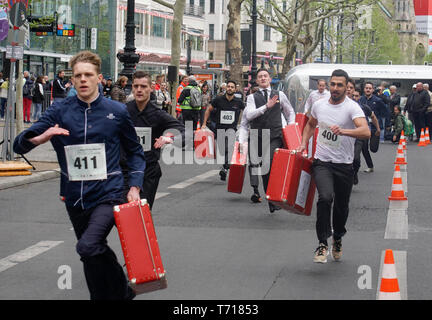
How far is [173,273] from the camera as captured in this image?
7492 mm

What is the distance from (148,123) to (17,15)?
8.37 meters

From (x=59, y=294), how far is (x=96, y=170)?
1378 mm

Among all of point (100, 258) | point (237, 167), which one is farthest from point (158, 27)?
point (100, 258)

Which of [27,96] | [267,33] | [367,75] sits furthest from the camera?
[267,33]

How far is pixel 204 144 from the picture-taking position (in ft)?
57.6

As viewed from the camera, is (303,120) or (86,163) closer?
(86,163)

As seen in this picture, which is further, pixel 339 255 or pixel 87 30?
pixel 87 30

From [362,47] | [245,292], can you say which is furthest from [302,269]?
[362,47]

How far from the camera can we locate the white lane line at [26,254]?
795 centimetres

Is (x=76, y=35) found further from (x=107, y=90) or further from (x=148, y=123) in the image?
(x=148, y=123)

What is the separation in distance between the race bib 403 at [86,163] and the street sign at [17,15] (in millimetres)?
10326

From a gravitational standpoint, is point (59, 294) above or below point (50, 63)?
below

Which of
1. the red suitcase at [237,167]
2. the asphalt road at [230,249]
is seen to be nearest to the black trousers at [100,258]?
the asphalt road at [230,249]

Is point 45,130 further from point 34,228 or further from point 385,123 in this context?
point 385,123
